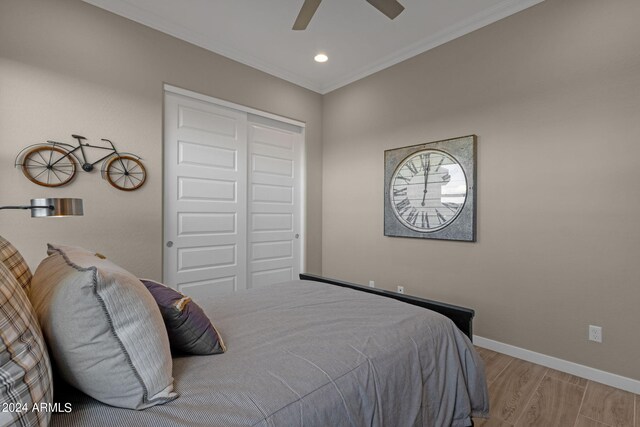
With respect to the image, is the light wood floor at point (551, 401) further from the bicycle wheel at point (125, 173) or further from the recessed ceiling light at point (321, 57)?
the recessed ceiling light at point (321, 57)

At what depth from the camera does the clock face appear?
116 inches

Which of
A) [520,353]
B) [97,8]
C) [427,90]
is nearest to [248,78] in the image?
[97,8]

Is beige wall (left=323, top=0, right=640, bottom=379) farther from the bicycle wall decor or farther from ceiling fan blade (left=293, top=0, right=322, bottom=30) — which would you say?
the bicycle wall decor

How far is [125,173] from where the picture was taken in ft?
8.72

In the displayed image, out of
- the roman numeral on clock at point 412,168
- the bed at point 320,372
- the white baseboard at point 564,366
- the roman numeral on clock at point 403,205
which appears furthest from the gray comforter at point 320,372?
the roman numeral on clock at point 412,168

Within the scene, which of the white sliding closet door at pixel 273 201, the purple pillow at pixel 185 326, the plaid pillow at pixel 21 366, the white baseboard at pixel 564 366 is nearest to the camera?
the plaid pillow at pixel 21 366

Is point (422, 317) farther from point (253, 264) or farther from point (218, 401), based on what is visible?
point (253, 264)

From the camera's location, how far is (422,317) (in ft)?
5.11

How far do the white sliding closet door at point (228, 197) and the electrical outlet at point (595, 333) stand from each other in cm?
296

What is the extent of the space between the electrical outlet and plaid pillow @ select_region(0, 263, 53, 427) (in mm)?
3082

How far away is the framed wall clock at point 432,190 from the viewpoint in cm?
285

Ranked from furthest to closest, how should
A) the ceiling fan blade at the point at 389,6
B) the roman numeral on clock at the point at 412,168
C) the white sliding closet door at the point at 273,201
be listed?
the white sliding closet door at the point at 273,201, the roman numeral on clock at the point at 412,168, the ceiling fan blade at the point at 389,6

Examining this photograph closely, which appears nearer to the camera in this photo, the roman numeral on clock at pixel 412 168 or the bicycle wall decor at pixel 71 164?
the bicycle wall decor at pixel 71 164

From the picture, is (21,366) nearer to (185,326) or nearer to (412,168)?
(185,326)
